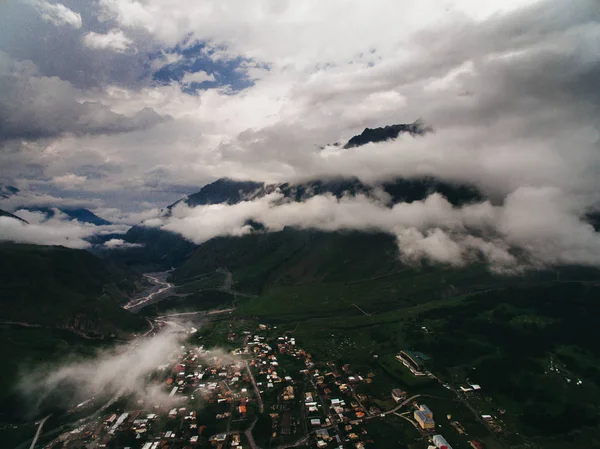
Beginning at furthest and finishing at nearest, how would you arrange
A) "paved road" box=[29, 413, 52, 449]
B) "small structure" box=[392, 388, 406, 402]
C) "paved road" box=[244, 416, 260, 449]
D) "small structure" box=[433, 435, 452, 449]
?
"small structure" box=[392, 388, 406, 402]
"paved road" box=[29, 413, 52, 449]
"paved road" box=[244, 416, 260, 449]
"small structure" box=[433, 435, 452, 449]

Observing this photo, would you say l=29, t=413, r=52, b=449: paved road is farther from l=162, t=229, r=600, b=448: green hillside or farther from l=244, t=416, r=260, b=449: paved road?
l=162, t=229, r=600, b=448: green hillside

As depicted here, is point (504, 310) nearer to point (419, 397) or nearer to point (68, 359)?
point (419, 397)

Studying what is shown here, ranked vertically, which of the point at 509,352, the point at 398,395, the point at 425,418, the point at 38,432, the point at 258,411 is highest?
the point at 38,432

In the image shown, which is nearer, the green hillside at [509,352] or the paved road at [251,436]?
the paved road at [251,436]

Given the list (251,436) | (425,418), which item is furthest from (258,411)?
(425,418)

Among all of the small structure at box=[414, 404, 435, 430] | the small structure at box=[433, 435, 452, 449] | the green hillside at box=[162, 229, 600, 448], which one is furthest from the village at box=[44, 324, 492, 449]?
the green hillside at box=[162, 229, 600, 448]

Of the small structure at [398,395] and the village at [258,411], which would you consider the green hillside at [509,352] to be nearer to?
the small structure at [398,395]

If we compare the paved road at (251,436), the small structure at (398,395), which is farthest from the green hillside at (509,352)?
the paved road at (251,436)

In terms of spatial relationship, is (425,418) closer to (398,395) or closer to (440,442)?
(440,442)

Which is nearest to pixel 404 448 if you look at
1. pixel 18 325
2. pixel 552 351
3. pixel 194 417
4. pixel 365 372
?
pixel 365 372
